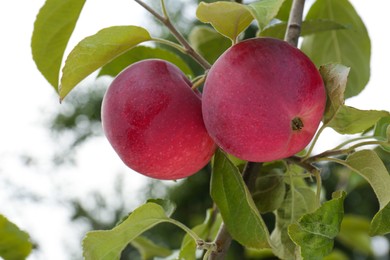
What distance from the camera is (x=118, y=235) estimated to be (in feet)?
2.05

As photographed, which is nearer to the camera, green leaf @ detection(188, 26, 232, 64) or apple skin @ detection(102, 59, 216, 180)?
apple skin @ detection(102, 59, 216, 180)

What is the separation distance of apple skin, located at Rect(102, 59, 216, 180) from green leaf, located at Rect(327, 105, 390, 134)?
114 mm

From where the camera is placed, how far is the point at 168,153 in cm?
58

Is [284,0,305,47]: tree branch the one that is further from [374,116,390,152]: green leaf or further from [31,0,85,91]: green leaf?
[31,0,85,91]: green leaf

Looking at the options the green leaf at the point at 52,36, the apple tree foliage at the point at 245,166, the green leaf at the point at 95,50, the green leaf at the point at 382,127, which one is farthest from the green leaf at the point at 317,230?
the green leaf at the point at 52,36

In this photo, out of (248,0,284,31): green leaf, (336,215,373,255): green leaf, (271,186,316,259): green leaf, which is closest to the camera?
(248,0,284,31): green leaf

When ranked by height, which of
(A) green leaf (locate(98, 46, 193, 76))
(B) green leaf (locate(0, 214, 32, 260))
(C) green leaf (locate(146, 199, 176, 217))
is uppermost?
(A) green leaf (locate(98, 46, 193, 76))

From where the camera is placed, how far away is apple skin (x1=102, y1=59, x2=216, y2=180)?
567mm

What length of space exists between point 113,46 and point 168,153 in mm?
113

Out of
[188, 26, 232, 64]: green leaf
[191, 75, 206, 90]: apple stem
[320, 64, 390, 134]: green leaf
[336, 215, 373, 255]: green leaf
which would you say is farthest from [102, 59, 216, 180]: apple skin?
[336, 215, 373, 255]: green leaf

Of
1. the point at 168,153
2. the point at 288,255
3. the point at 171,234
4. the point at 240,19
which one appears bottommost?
the point at 171,234

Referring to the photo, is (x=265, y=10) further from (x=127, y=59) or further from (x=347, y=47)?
(x=347, y=47)

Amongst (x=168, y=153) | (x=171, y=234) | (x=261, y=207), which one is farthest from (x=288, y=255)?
(x=171, y=234)

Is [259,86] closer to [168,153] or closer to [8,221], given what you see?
[168,153]
